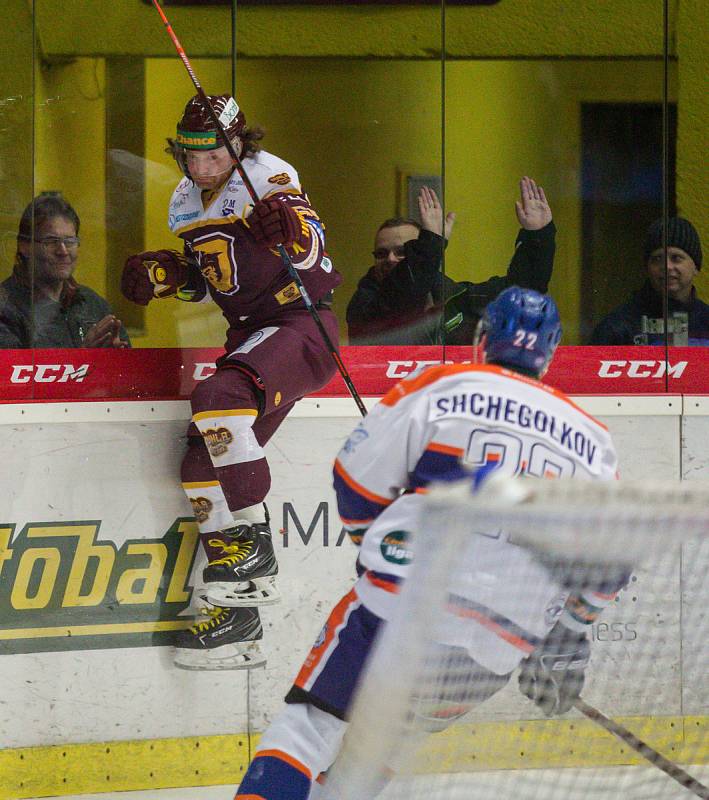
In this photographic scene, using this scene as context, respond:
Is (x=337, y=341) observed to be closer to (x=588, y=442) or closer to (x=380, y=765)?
(x=588, y=442)

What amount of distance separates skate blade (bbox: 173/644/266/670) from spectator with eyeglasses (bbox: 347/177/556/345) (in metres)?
1.00

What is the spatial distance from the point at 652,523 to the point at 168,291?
2137 millimetres

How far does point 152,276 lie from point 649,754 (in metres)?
2.01

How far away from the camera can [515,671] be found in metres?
2.33

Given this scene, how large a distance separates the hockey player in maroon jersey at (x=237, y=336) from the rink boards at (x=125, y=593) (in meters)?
0.16

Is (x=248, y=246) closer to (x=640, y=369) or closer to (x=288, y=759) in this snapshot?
(x=640, y=369)

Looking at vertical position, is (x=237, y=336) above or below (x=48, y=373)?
above

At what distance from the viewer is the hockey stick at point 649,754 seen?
2.18m

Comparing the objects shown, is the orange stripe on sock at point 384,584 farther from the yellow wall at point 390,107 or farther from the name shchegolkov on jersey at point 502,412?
the yellow wall at point 390,107

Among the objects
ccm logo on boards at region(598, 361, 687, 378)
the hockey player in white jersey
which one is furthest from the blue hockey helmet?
ccm logo on boards at region(598, 361, 687, 378)

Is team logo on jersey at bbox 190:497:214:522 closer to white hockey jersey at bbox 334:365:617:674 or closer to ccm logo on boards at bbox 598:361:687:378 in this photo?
white hockey jersey at bbox 334:365:617:674

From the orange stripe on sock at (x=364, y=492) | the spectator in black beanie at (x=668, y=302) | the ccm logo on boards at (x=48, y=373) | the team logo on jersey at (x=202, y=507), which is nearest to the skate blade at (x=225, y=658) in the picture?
the team logo on jersey at (x=202, y=507)

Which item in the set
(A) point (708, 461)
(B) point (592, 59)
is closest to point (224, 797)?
(A) point (708, 461)

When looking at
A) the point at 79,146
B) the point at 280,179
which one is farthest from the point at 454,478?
the point at 79,146
